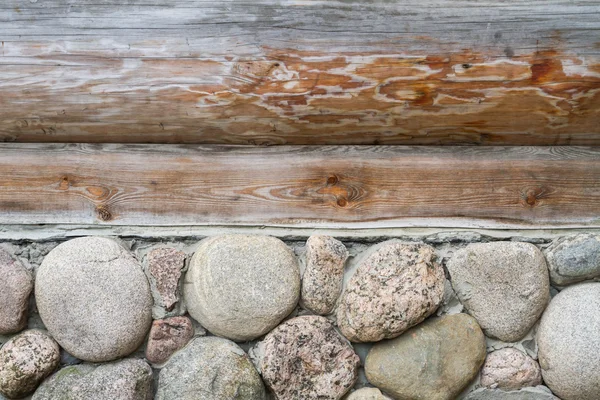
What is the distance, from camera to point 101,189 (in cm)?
218

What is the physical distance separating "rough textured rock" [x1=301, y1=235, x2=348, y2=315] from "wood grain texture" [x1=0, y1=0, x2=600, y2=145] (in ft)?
1.38

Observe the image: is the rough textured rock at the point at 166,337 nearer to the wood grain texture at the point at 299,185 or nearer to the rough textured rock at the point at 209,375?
the rough textured rock at the point at 209,375

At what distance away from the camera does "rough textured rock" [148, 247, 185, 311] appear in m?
2.16

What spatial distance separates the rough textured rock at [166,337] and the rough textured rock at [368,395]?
0.59 m

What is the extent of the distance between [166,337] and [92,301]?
0.27m

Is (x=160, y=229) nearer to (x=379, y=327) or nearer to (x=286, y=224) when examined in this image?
(x=286, y=224)

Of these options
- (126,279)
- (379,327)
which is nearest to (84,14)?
(126,279)

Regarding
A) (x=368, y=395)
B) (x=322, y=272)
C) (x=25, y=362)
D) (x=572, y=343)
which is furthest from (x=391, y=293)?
(x=25, y=362)

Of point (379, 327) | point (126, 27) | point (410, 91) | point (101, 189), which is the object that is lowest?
point (379, 327)

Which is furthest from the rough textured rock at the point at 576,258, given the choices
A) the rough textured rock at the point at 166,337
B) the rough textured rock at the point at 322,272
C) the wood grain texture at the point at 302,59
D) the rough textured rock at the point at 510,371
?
the rough textured rock at the point at 166,337

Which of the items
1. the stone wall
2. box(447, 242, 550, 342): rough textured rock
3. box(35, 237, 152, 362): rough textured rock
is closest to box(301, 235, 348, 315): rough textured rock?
the stone wall

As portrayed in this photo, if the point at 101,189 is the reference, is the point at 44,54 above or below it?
above

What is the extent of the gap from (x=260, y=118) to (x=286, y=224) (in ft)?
1.22

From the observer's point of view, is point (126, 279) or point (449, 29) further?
point (126, 279)
